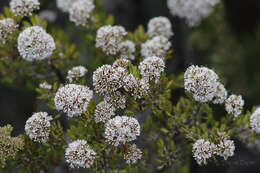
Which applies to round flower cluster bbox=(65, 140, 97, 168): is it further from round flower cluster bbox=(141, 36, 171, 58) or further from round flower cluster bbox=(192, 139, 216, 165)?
round flower cluster bbox=(141, 36, 171, 58)

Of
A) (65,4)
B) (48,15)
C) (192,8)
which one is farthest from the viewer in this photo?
(48,15)

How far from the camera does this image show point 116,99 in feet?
7.25

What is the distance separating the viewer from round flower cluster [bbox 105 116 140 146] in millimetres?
2061

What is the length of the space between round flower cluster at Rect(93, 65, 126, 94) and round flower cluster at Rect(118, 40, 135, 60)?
619mm

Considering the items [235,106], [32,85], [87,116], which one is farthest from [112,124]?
[32,85]

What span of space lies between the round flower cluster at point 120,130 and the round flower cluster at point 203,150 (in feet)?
1.49

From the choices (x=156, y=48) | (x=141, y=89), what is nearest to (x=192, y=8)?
(x=156, y=48)

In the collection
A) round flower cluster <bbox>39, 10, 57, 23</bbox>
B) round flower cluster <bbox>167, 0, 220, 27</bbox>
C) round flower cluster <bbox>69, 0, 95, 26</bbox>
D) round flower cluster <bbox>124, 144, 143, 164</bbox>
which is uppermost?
round flower cluster <bbox>39, 10, 57, 23</bbox>

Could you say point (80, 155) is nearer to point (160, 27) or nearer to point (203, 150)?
point (203, 150)

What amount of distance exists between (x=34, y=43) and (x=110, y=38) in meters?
0.62

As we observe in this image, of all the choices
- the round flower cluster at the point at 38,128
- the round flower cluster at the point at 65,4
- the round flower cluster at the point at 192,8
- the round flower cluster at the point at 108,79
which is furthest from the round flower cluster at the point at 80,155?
the round flower cluster at the point at 192,8

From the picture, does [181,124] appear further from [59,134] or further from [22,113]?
[22,113]

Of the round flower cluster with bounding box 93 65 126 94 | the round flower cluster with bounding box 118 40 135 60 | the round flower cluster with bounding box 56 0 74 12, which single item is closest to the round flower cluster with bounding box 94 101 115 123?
the round flower cluster with bounding box 93 65 126 94

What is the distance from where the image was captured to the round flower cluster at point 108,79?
2.12 m
